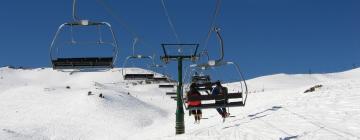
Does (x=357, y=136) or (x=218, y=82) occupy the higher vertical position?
(x=218, y=82)

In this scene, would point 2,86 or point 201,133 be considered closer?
point 201,133

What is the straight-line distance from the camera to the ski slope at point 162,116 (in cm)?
2011

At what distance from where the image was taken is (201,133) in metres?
22.1

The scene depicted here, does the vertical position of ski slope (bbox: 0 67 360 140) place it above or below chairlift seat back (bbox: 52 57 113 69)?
below

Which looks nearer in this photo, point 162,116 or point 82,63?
point 82,63

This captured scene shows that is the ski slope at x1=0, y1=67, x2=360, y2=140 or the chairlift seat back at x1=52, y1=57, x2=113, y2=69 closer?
the chairlift seat back at x1=52, y1=57, x2=113, y2=69

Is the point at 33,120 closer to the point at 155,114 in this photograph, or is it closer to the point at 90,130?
the point at 90,130

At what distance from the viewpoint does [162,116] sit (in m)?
50.0

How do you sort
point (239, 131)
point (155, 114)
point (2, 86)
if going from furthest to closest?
point (2, 86)
point (155, 114)
point (239, 131)

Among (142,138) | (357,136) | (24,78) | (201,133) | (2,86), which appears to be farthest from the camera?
(24,78)

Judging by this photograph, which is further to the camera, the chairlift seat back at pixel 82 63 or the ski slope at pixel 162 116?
the ski slope at pixel 162 116

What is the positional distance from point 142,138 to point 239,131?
45.0 feet

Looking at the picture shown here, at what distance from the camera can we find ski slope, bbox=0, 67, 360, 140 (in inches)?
792

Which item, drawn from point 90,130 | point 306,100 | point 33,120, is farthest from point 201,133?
point 33,120
